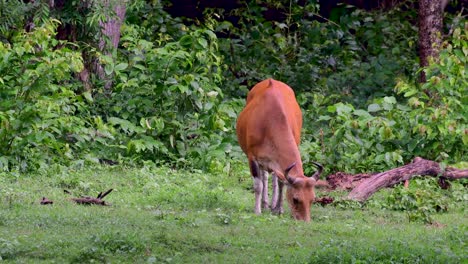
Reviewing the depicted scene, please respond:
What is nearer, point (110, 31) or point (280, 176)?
point (280, 176)

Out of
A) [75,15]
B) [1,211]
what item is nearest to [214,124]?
[75,15]

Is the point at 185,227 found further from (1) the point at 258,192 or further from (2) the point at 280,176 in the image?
(1) the point at 258,192

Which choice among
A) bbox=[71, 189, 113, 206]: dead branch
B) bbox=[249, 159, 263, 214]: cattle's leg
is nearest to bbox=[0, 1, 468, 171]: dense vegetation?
bbox=[71, 189, 113, 206]: dead branch

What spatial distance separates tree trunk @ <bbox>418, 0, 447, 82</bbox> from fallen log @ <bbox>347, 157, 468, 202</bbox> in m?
3.66

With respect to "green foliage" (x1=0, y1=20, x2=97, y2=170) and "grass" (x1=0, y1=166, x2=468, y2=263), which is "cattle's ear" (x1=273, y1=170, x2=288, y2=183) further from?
A: "green foliage" (x1=0, y1=20, x2=97, y2=170)

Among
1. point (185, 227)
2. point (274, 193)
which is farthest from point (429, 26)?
point (185, 227)

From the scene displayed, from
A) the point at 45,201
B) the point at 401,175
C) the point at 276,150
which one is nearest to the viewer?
the point at 45,201

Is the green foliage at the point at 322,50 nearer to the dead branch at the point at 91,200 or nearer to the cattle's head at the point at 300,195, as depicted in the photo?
the cattle's head at the point at 300,195

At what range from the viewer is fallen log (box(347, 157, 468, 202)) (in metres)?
12.2

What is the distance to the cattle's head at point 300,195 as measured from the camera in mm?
10742

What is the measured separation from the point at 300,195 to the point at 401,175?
227 centimetres

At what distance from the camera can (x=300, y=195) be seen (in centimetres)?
1075

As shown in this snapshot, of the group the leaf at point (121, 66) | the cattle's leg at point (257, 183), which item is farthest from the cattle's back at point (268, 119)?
the leaf at point (121, 66)

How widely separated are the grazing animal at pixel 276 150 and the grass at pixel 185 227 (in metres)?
0.26
